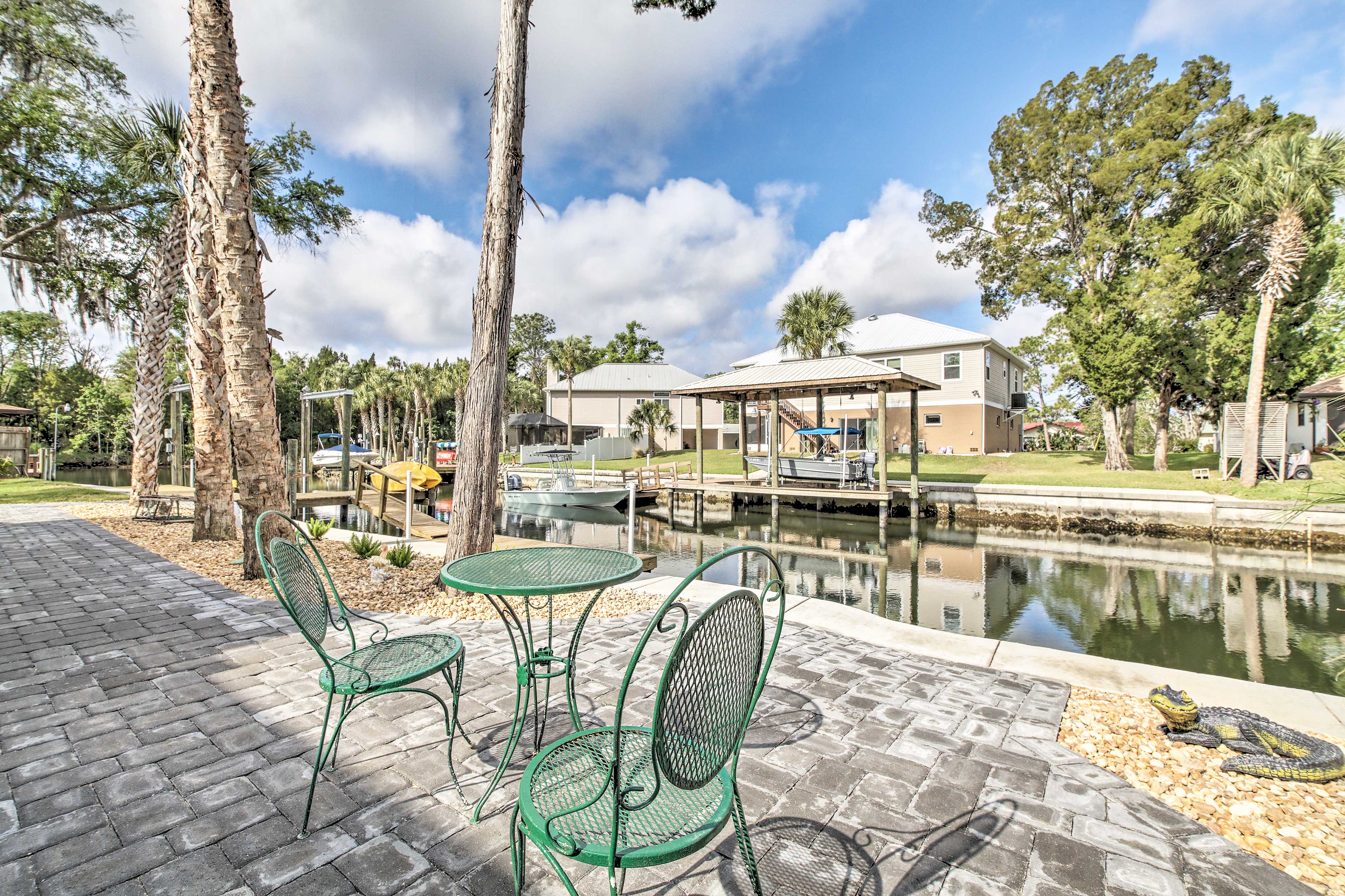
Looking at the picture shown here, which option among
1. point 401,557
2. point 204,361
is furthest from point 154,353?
point 401,557

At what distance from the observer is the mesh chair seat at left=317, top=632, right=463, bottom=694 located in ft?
7.05

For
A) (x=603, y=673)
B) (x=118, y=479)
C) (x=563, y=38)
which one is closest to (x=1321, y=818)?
(x=603, y=673)

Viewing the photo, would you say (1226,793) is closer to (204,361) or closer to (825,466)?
(204,361)

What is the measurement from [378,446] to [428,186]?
126 ft

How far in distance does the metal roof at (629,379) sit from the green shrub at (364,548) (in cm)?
2975

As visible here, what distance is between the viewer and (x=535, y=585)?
90.3 inches

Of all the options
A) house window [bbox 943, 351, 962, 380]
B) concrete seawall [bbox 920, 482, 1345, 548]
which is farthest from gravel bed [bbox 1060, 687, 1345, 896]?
house window [bbox 943, 351, 962, 380]

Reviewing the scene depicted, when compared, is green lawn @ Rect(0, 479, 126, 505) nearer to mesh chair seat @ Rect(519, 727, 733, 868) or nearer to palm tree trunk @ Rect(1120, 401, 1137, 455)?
mesh chair seat @ Rect(519, 727, 733, 868)

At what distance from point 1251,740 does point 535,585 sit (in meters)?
3.37

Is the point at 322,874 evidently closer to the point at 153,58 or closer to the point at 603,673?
the point at 603,673

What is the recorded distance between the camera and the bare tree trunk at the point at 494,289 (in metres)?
5.40

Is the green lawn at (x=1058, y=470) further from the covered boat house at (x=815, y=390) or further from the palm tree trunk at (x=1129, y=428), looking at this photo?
the covered boat house at (x=815, y=390)

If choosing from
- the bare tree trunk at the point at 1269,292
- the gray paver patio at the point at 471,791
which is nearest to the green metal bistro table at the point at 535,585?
the gray paver patio at the point at 471,791

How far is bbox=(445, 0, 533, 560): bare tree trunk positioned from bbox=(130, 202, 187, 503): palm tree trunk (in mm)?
7730
